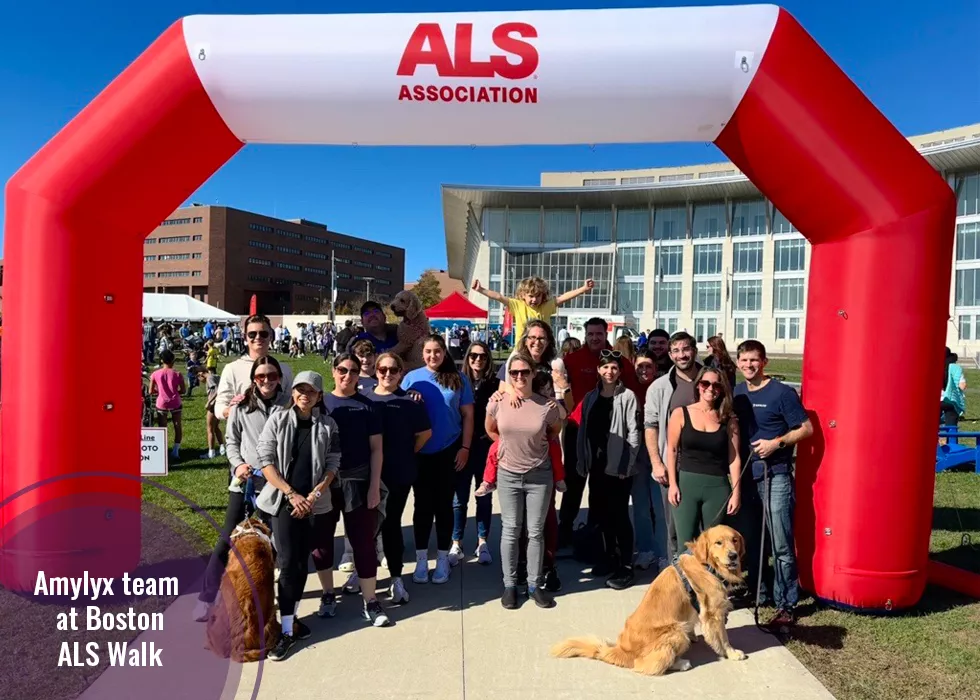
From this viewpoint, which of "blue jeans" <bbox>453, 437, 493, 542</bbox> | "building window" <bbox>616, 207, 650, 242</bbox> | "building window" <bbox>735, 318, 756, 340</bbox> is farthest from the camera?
"building window" <bbox>616, 207, 650, 242</bbox>

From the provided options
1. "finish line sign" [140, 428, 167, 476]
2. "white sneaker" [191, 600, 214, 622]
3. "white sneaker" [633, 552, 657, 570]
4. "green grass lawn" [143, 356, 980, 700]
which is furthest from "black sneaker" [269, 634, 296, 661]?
"white sneaker" [633, 552, 657, 570]

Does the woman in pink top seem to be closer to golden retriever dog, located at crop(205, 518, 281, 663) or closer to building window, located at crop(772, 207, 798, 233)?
golden retriever dog, located at crop(205, 518, 281, 663)

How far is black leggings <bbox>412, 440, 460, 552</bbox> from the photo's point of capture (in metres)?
4.82

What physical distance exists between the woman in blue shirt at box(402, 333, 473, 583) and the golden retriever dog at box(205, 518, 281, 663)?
136 centimetres

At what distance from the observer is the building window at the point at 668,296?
53.8 metres

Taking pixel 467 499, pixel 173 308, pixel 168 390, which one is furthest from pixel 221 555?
pixel 173 308

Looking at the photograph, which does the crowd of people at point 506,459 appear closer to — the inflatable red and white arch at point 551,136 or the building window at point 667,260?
the inflatable red and white arch at point 551,136

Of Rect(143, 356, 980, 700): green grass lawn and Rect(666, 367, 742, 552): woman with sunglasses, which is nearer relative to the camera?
Rect(143, 356, 980, 700): green grass lawn

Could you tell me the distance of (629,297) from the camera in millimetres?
54875

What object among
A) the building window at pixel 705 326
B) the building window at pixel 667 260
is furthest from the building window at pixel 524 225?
the building window at pixel 705 326

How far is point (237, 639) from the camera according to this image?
3.56 m

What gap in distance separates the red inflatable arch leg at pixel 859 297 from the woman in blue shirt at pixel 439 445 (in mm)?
2302

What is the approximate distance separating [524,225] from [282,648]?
51809mm

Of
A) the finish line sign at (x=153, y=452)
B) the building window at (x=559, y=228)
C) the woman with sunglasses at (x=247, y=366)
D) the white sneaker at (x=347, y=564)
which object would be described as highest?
the building window at (x=559, y=228)
